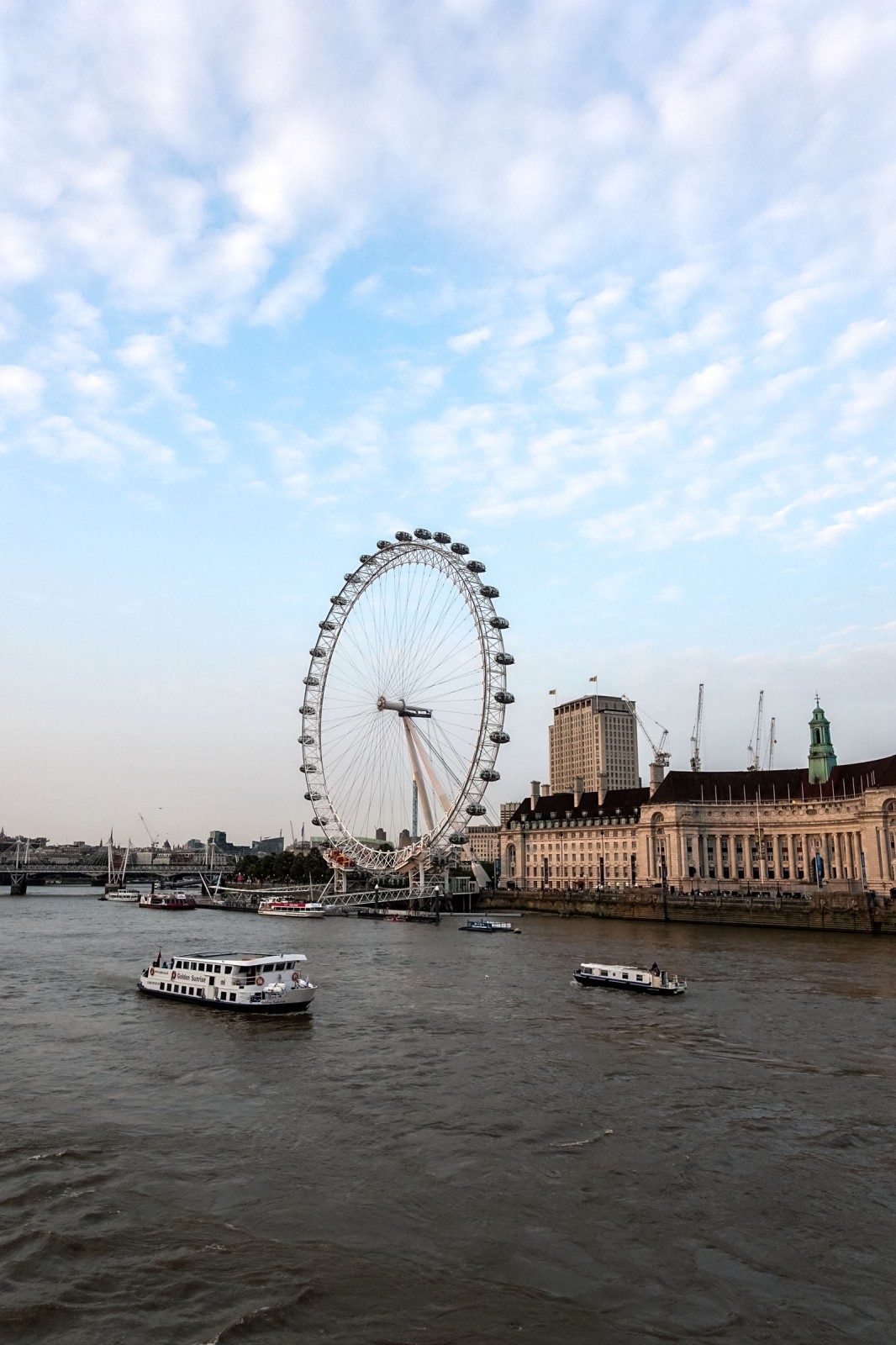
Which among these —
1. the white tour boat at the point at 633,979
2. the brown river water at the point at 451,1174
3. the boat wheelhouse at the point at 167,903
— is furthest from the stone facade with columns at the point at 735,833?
the brown river water at the point at 451,1174

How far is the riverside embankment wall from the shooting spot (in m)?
92.1

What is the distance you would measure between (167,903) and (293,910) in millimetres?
29226

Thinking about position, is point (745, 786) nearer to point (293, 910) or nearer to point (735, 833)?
point (735, 833)

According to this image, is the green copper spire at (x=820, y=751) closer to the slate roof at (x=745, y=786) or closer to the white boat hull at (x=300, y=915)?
the slate roof at (x=745, y=786)

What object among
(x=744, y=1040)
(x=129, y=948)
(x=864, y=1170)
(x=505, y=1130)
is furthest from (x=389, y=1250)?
(x=129, y=948)

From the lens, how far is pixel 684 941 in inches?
3263

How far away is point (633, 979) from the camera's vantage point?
50.0m

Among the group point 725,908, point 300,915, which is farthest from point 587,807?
point 725,908

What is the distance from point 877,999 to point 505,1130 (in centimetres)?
2958

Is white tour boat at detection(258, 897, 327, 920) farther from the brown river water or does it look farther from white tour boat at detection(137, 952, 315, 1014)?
the brown river water

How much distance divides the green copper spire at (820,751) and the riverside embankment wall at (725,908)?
1381 inches

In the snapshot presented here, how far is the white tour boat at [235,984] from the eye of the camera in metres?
43.0

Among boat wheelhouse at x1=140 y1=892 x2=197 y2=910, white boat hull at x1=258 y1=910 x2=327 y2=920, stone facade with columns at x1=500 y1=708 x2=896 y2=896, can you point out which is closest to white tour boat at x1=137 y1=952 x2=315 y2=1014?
white boat hull at x1=258 y1=910 x2=327 y2=920

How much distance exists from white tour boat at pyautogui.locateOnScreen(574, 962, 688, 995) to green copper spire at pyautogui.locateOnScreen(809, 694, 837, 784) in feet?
333
